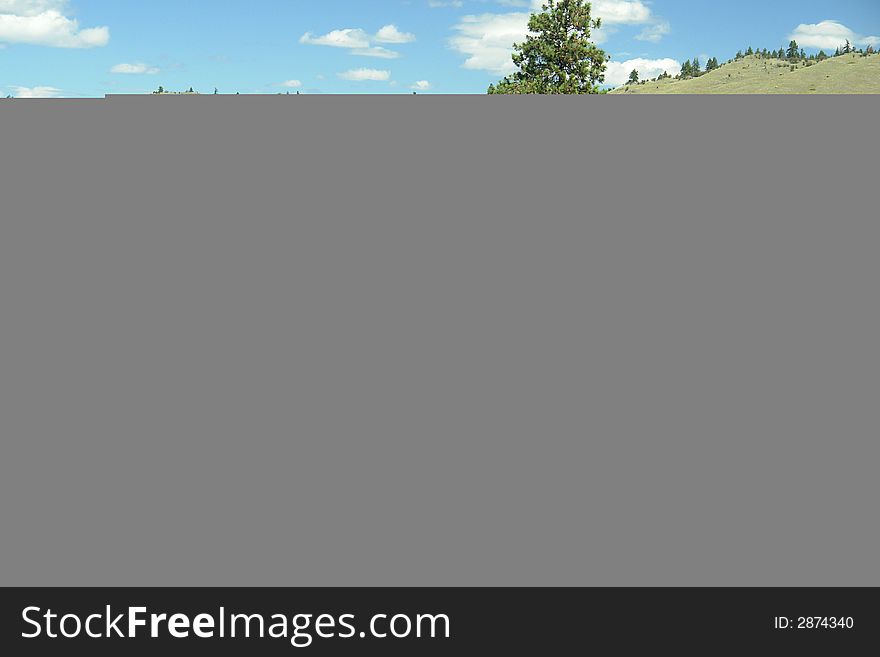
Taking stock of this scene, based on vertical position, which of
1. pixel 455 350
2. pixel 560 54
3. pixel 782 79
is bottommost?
pixel 455 350

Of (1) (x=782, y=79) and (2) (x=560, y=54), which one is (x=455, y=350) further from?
(1) (x=782, y=79)

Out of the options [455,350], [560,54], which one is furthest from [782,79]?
[455,350]

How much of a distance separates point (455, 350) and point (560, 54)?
4150 cm

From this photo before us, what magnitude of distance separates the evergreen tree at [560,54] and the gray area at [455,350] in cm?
3806

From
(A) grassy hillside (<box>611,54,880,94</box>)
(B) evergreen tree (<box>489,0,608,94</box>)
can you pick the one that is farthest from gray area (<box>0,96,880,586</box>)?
(A) grassy hillside (<box>611,54,880,94</box>)

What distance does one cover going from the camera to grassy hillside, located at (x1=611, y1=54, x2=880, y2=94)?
364 feet

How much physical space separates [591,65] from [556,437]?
4121 centimetres

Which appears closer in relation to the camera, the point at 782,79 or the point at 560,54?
the point at 560,54

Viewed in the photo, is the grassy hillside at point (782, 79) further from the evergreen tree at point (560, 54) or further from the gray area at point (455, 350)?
the gray area at point (455, 350)

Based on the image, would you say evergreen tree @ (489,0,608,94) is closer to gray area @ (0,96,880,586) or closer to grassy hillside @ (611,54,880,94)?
gray area @ (0,96,880,586)

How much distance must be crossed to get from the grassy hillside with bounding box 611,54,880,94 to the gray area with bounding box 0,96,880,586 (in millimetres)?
106706

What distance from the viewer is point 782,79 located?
419ft

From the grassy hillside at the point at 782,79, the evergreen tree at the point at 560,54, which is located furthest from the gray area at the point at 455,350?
the grassy hillside at the point at 782,79
